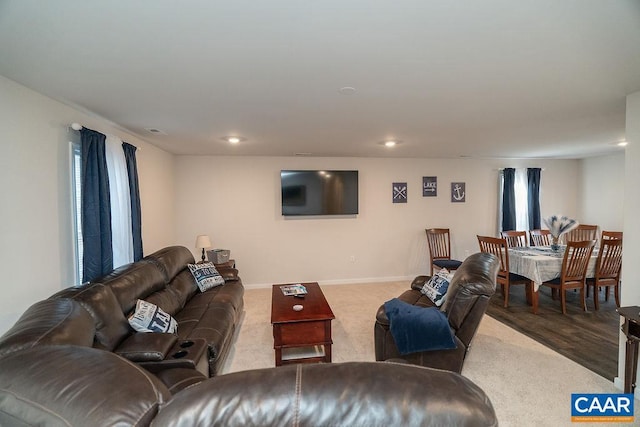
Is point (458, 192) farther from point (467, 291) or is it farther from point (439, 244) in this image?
point (467, 291)

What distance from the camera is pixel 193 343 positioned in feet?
6.52

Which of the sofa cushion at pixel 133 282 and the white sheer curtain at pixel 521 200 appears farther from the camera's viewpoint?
the white sheer curtain at pixel 521 200

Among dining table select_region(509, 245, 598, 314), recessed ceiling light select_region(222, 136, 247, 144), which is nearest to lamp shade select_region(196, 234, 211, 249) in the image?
recessed ceiling light select_region(222, 136, 247, 144)

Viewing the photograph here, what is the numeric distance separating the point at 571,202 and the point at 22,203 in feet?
28.2

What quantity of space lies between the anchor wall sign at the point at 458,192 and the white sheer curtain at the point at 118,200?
549 cm

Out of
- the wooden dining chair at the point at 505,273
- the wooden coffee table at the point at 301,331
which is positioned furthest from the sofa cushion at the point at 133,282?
the wooden dining chair at the point at 505,273

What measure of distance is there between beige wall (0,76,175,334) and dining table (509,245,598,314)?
529 centimetres

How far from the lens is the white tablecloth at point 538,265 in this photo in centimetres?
385

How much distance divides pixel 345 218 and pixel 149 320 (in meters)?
3.78

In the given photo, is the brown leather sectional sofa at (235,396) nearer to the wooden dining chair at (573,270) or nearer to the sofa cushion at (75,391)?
the sofa cushion at (75,391)

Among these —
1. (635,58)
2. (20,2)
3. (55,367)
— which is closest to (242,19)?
(20,2)

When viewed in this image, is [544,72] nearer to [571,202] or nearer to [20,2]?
[20,2]

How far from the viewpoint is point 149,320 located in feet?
7.22

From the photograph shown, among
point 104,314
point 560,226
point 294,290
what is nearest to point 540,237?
point 560,226
